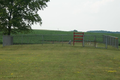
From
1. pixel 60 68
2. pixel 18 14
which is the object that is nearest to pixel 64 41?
pixel 18 14

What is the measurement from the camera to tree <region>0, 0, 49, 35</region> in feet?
104

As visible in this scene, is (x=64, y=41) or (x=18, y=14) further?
(x=64, y=41)

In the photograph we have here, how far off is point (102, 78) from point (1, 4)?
1108 inches

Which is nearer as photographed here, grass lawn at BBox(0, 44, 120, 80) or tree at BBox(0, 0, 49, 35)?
grass lawn at BBox(0, 44, 120, 80)

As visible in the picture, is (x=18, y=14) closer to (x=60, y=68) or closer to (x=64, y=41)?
(x=64, y=41)

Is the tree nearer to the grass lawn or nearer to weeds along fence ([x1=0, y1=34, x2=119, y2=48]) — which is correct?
weeds along fence ([x1=0, y1=34, x2=119, y2=48])

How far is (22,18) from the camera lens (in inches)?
1357

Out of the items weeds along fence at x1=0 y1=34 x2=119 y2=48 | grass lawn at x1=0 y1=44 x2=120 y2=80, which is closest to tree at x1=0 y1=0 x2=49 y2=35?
weeds along fence at x1=0 y1=34 x2=119 y2=48

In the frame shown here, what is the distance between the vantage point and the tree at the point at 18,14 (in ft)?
104

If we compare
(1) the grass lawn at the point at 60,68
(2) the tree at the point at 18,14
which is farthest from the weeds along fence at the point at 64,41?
(1) the grass lawn at the point at 60,68

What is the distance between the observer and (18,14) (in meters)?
33.7

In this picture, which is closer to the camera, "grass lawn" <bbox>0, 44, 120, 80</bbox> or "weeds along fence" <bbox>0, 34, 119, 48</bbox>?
"grass lawn" <bbox>0, 44, 120, 80</bbox>

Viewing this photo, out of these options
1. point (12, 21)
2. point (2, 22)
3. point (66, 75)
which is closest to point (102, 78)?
point (66, 75)

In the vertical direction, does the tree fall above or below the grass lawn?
above
